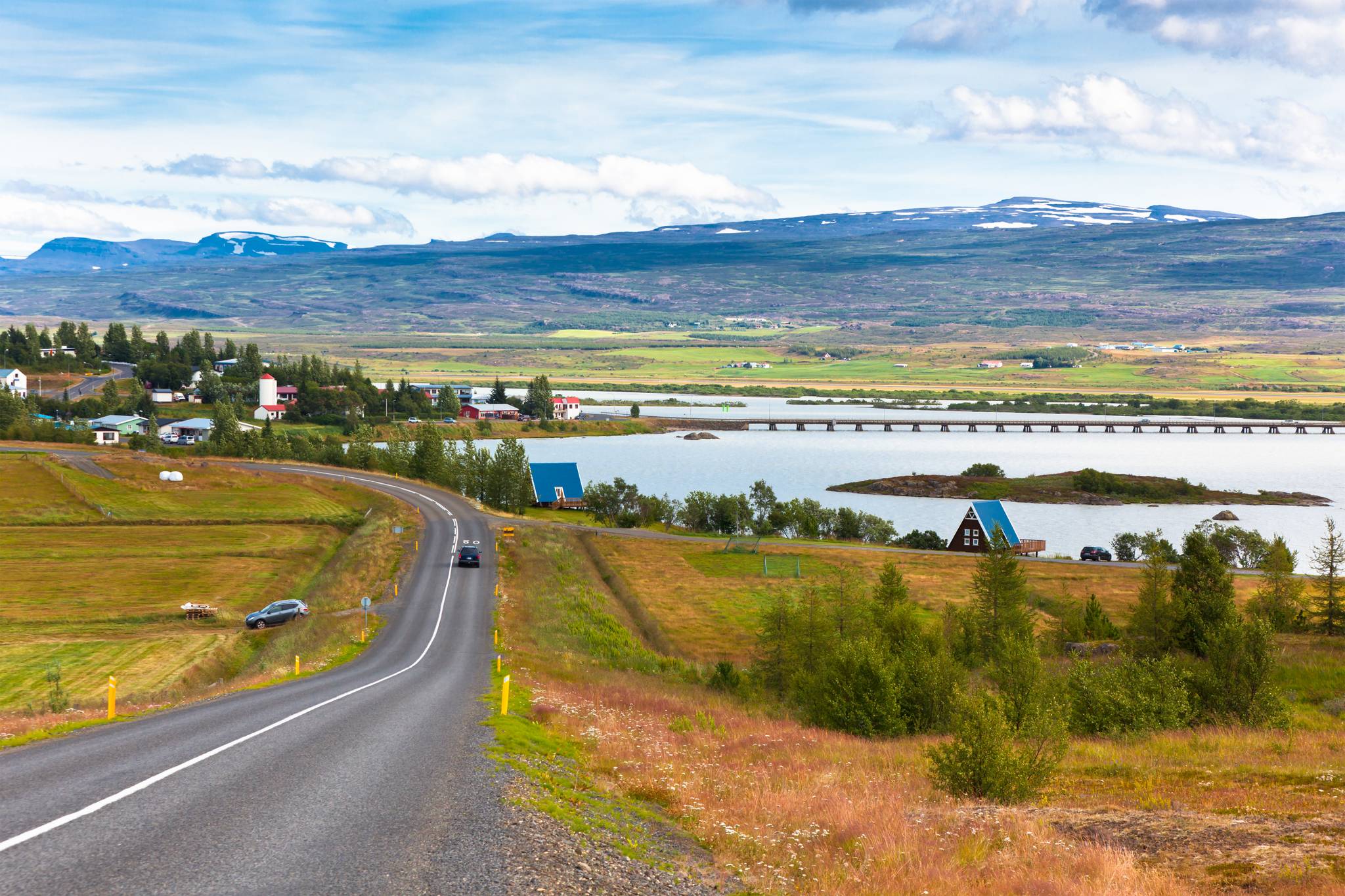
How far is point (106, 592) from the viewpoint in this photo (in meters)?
64.8

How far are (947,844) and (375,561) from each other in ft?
202

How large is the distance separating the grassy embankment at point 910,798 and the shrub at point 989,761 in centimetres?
64

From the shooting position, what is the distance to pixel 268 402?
192 meters

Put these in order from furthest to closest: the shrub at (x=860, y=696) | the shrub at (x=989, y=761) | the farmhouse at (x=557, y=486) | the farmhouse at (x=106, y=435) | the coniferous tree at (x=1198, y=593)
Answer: the farmhouse at (x=106, y=435)
the farmhouse at (x=557, y=486)
the coniferous tree at (x=1198, y=593)
the shrub at (x=860, y=696)
the shrub at (x=989, y=761)

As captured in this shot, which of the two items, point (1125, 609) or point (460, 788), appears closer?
point (460, 788)

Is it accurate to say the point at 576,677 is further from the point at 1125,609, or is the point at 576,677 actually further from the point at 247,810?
the point at 1125,609

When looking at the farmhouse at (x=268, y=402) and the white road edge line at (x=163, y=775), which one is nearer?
the white road edge line at (x=163, y=775)

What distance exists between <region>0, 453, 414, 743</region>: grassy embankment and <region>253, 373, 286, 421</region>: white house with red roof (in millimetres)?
72803

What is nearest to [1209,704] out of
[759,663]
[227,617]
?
[759,663]

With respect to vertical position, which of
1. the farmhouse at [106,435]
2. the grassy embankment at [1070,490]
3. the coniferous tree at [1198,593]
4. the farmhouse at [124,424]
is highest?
the farmhouse at [124,424]

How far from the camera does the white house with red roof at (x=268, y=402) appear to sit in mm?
190375

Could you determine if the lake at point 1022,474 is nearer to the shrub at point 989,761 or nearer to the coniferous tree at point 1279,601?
the coniferous tree at point 1279,601

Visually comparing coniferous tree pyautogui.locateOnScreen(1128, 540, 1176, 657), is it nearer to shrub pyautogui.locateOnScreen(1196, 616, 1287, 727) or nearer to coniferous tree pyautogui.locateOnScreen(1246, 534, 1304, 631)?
coniferous tree pyautogui.locateOnScreen(1246, 534, 1304, 631)

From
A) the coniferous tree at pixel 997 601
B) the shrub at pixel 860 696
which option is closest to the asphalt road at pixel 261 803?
the shrub at pixel 860 696
